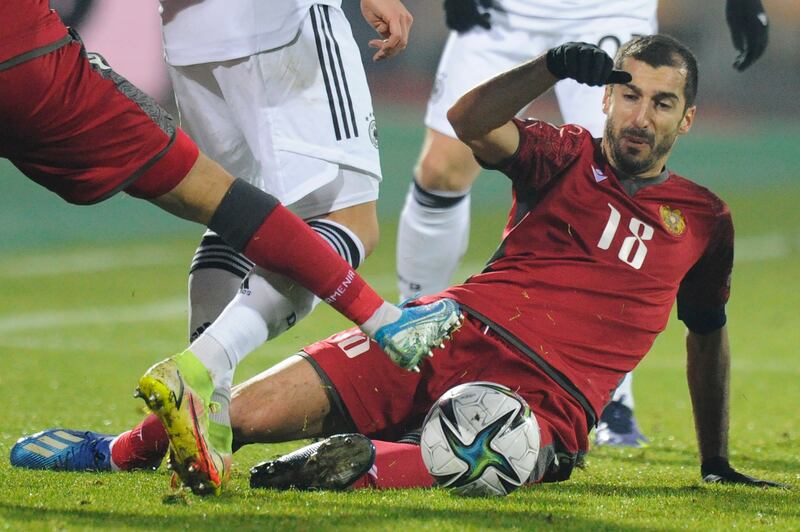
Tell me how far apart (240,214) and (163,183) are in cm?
19

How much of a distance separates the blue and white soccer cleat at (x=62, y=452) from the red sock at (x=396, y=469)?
2.56ft

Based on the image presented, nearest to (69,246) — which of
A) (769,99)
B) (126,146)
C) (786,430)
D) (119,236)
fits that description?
(119,236)

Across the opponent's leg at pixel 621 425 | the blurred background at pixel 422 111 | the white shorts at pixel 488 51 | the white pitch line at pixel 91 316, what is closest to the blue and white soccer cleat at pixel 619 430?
the opponent's leg at pixel 621 425

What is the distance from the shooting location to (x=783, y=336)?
284 inches

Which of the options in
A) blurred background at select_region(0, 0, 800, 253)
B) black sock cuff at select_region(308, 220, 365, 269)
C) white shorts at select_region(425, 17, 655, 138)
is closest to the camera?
black sock cuff at select_region(308, 220, 365, 269)

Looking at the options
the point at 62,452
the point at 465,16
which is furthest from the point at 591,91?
the point at 62,452

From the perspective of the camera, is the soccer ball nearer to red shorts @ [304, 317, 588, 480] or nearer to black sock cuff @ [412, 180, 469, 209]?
red shorts @ [304, 317, 588, 480]

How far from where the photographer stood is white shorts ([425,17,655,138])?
5078mm

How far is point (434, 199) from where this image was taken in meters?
5.15

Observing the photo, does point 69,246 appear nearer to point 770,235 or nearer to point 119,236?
point 119,236

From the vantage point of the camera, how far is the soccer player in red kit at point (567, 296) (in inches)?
135

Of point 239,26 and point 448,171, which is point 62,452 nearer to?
point 239,26

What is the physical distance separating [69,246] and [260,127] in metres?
7.19

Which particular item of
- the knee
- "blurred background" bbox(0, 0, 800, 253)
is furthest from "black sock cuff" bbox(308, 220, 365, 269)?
"blurred background" bbox(0, 0, 800, 253)
